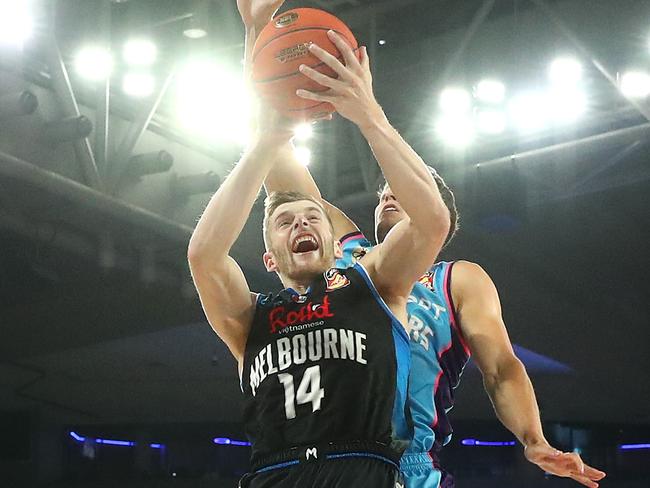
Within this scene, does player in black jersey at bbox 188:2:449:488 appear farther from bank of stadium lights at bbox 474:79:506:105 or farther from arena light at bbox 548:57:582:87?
bank of stadium lights at bbox 474:79:506:105

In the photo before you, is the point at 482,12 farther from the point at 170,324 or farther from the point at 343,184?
the point at 170,324

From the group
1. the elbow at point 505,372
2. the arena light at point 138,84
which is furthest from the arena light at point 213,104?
the elbow at point 505,372

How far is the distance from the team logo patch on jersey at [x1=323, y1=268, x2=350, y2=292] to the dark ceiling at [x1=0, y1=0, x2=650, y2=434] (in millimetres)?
4457

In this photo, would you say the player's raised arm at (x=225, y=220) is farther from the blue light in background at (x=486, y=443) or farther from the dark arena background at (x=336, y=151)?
the blue light in background at (x=486, y=443)

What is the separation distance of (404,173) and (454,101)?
5.47 m

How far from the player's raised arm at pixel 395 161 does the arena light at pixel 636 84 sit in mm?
4847

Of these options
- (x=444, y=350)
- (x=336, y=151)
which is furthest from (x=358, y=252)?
(x=336, y=151)

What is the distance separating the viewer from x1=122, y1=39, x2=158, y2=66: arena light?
25.1ft

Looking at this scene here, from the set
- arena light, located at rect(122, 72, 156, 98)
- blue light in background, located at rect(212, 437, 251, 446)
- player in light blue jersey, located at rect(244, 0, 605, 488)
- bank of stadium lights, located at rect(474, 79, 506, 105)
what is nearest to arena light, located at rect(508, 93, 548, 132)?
bank of stadium lights, located at rect(474, 79, 506, 105)

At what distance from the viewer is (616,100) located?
7.55 meters

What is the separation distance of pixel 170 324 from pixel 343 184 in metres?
2.96

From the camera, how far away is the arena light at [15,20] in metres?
6.78

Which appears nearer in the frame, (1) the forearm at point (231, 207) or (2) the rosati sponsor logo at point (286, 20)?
(1) the forearm at point (231, 207)

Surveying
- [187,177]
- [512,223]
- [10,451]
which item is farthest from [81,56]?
[10,451]
